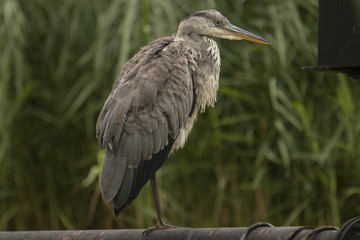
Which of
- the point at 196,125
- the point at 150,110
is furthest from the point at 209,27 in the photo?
the point at 196,125

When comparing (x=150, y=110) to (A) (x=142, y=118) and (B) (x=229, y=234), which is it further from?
(B) (x=229, y=234)

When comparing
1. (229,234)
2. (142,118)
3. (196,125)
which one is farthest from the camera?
(196,125)

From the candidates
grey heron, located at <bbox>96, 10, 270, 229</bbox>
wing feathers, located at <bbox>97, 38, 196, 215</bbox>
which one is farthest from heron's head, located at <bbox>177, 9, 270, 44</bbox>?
wing feathers, located at <bbox>97, 38, 196, 215</bbox>

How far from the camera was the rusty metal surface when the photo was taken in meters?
1.51

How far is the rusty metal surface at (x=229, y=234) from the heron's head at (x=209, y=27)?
5.46 feet

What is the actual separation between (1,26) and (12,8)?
0.47ft

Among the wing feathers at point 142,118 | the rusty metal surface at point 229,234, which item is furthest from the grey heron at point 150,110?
the rusty metal surface at point 229,234

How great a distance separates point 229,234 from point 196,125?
2.74 meters

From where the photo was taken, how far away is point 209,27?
3.74 m

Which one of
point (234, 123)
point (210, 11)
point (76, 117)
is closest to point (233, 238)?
point (210, 11)

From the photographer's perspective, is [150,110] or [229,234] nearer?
[229,234]

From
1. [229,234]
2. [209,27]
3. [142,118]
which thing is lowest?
[229,234]

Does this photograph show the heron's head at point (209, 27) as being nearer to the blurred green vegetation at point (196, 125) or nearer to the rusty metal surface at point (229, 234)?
the blurred green vegetation at point (196, 125)

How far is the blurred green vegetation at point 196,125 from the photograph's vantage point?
4.40 m
